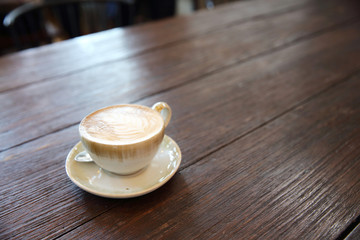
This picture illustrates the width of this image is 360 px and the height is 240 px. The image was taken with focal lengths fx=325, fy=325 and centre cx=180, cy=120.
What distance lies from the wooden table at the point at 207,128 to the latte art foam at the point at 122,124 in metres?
0.07

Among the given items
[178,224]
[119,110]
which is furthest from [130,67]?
[178,224]

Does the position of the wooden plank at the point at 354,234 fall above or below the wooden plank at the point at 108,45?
below

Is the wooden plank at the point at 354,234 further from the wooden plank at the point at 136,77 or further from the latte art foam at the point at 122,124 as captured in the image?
the wooden plank at the point at 136,77

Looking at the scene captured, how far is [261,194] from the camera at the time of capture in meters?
0.38

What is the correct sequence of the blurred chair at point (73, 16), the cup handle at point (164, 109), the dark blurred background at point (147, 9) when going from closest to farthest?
the cup handle at point (164, 109), the blurred chair at point (73, 16), the dark blurred background at point (147, 9)

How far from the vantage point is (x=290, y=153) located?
0.45 m

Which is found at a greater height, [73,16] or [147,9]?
[73,16]

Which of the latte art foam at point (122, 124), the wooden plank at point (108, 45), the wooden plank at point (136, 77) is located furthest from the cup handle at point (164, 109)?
the wooden plank at point (108, 45)

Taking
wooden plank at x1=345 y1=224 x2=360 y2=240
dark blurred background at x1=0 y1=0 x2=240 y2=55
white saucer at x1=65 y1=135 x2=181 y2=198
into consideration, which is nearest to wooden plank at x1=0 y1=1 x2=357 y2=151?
white saucer at x1=65 y1=135 x2=181 y2=198

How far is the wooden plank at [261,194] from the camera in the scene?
1.09 ft

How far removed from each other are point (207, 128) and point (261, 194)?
16 centimetres

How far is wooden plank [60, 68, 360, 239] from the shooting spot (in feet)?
1.09

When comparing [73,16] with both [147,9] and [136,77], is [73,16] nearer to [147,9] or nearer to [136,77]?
[136,77]

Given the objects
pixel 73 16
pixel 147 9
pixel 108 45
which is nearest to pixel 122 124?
pixel 108 45
